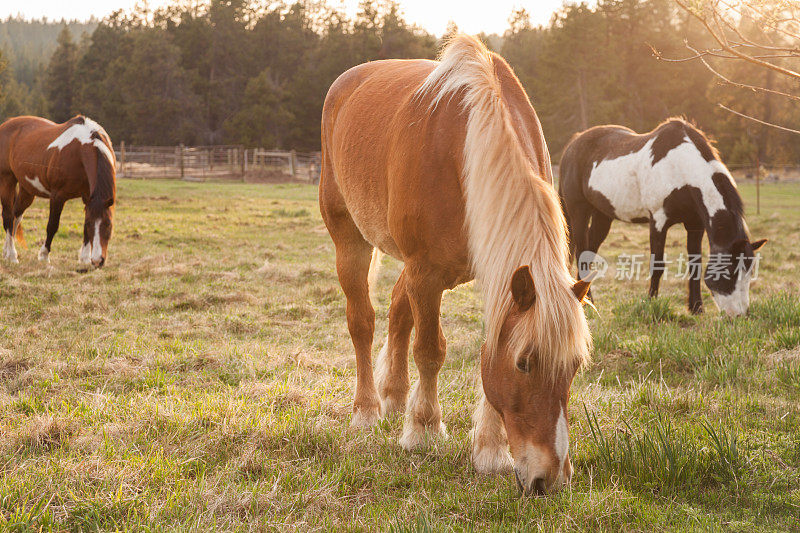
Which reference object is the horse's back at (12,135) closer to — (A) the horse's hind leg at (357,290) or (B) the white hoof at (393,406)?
(A) the horse's hind leg at (357,290)

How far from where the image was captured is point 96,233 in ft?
24.2

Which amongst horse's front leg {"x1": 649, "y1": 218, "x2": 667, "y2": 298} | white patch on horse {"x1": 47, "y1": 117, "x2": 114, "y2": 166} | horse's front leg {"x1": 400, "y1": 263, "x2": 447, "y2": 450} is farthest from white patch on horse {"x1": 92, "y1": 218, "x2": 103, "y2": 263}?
horse's front leg {"x1": 649, "y1": 218, "x2": 667, "y2": 298}

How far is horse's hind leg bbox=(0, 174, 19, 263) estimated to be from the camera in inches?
309

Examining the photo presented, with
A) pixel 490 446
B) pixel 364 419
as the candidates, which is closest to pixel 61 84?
pixel 364 419

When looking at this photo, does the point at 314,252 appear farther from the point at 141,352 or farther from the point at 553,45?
the point at 553,45

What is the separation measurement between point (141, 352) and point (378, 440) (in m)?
2.25

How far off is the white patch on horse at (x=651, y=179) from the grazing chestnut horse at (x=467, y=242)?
12.4 feet

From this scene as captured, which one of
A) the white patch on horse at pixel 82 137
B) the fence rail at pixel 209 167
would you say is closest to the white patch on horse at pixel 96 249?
the white patch on horse at pixel 82 137

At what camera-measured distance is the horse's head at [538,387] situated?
2.03m

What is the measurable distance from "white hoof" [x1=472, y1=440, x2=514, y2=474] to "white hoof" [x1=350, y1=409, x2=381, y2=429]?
0.71 metres

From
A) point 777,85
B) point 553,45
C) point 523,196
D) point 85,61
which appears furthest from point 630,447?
point 85,61

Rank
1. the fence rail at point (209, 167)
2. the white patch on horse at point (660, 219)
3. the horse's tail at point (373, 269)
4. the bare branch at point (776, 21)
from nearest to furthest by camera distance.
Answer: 1. the bare branch at point (776, 21)
2. the horse's tail at point (373, 269)
3. the white patch on horse at point (660, 219)
4. the fence rail at point (209, 167)

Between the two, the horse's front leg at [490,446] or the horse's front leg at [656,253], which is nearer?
the horse's front leg at [490,446]

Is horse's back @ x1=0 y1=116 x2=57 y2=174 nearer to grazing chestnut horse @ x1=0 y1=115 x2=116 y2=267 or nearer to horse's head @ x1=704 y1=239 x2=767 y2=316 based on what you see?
grazing chestnut horse @ x1=0 y1=115 x2=116 y2=267
